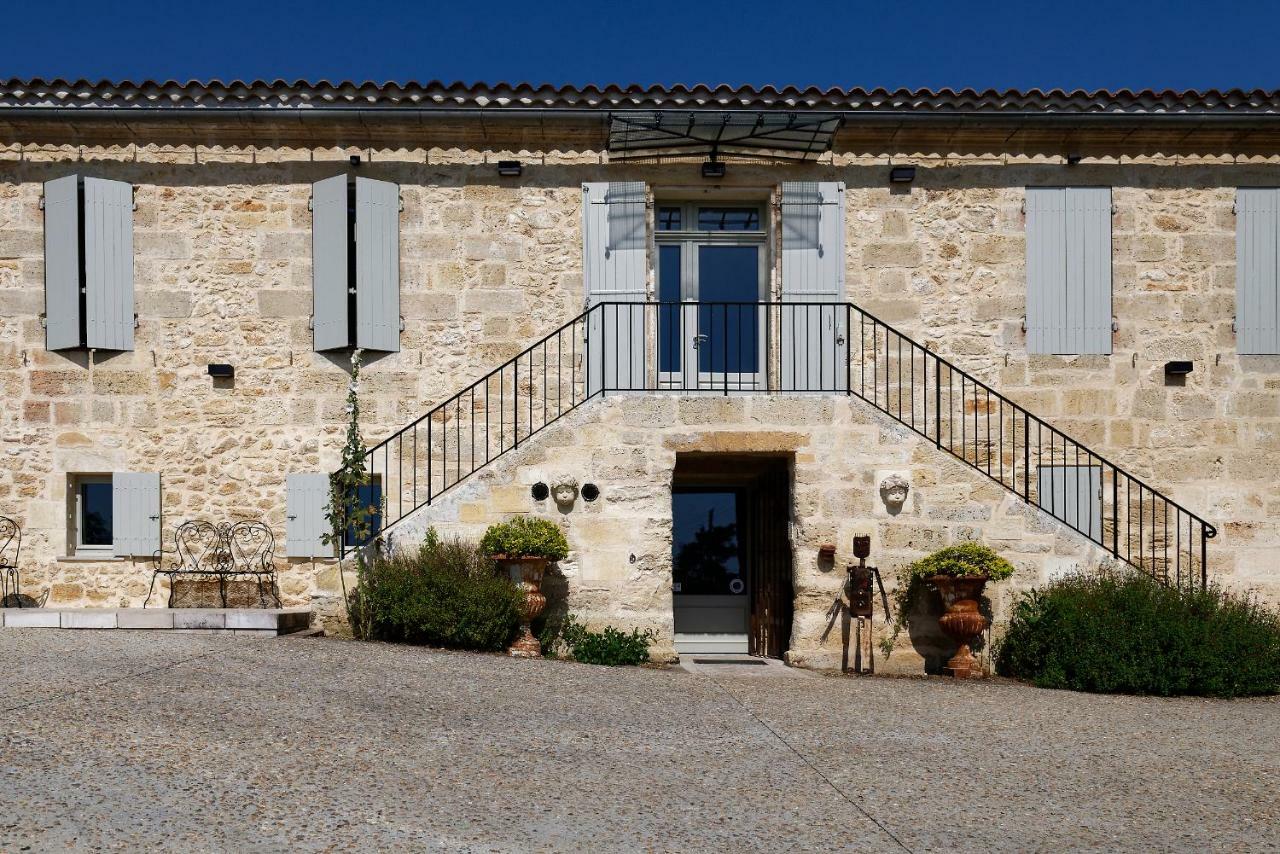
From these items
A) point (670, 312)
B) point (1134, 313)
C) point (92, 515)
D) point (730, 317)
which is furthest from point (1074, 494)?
point (92, 515)

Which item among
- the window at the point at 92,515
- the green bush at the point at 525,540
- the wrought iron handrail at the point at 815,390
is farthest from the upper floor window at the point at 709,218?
the window at the point at 92,515

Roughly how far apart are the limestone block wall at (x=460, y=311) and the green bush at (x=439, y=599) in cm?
172

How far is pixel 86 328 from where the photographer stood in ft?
35.2

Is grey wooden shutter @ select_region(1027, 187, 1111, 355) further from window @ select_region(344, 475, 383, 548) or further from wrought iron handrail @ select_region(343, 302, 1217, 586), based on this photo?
window @ select_region(344, 475, 383, 548)

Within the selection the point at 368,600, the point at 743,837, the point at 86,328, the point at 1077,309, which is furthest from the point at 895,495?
the point at 86,328

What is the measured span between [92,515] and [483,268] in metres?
4.19

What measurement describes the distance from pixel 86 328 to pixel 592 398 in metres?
4.71

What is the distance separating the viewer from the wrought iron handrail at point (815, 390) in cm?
1066

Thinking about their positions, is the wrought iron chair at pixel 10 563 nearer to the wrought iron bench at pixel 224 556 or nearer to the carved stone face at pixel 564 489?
the wrought iron bench at pixel 224 556

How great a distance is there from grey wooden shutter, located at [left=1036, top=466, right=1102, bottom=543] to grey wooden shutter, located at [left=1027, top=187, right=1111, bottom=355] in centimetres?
108

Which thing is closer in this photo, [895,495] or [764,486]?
[895,495]

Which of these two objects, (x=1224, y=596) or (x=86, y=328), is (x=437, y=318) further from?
(x=1224, y=596)

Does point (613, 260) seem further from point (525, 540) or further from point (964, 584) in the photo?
point (964, 584)

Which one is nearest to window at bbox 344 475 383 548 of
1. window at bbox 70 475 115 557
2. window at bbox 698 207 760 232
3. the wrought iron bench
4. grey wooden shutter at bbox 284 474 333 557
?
grey wooden shutter at bbox 284 474 333 557
